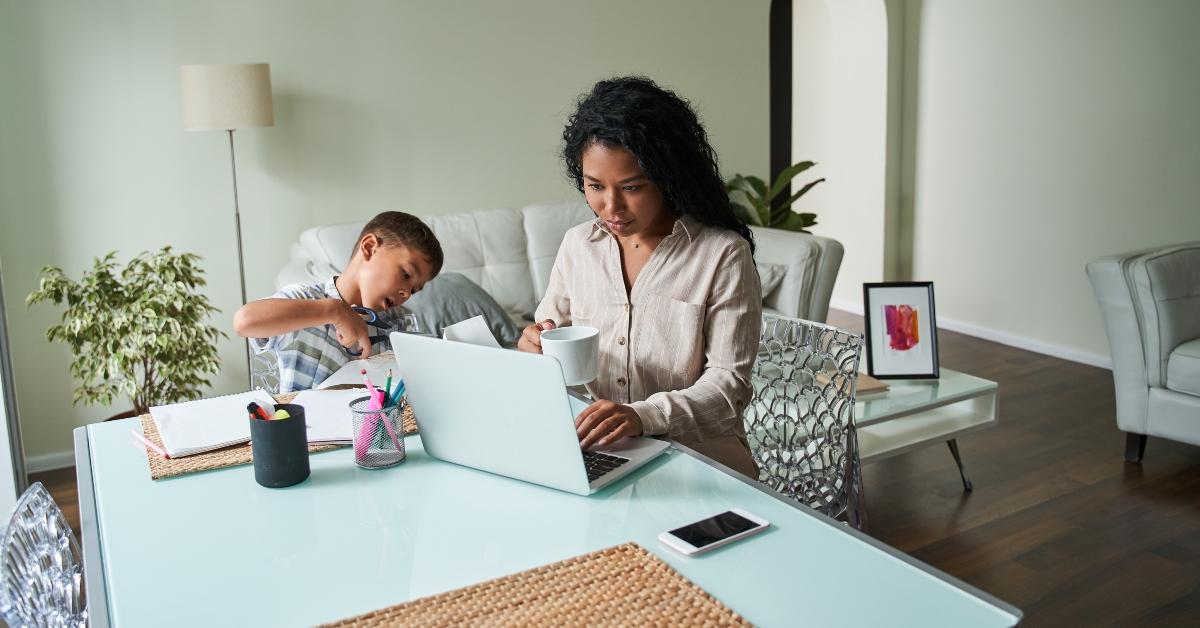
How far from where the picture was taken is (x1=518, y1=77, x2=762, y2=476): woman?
1557mm

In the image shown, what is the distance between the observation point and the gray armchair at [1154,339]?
3135 mm

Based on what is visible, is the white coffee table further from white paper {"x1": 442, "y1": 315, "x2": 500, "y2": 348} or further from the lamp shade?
the lamp shade

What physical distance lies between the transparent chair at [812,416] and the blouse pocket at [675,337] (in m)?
0.31

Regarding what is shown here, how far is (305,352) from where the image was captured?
1.83 meters

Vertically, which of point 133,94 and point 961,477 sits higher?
point 133,94

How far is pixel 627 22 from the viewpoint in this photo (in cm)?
438

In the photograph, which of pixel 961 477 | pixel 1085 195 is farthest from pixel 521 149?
pixel 1085 195

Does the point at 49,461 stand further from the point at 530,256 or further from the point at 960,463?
the point at 960,463

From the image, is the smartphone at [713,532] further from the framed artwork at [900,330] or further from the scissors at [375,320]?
the framed artwork at [900,330]

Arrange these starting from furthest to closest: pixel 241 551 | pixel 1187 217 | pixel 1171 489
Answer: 1. pixel 1187 217
2. pixel 1171 489
3. pixel 241 551

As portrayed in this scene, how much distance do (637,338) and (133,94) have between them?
2574 millimetres

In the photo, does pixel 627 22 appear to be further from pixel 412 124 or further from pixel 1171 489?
pixel 1171 489

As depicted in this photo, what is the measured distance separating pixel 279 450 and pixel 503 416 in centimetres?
30

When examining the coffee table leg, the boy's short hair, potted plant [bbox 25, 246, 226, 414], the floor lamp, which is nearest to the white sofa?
the floor lamp
